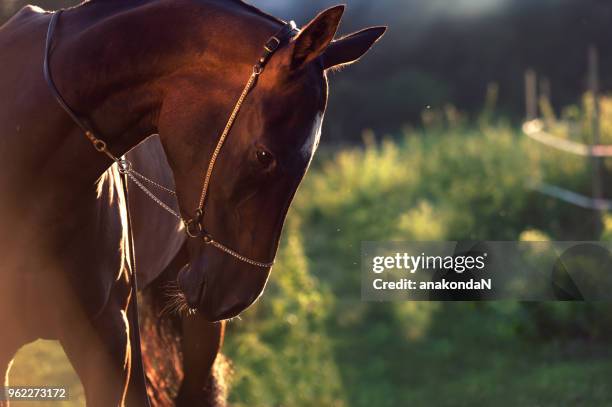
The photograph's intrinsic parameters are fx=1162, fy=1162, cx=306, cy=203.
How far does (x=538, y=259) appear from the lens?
1112cm

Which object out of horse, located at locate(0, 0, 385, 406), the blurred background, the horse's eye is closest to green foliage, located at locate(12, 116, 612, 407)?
the blurred background

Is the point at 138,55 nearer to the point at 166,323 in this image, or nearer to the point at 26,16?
the point at 26,16

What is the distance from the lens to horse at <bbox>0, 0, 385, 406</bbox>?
107 inches

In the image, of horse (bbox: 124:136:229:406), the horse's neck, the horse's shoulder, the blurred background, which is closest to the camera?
the horse's neck

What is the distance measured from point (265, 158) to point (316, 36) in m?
0.30

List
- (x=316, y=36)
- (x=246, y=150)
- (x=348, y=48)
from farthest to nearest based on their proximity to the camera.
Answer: (x=348, y=48) < (x=246, y=150) < (x=316, y=36)

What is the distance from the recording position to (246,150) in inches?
108

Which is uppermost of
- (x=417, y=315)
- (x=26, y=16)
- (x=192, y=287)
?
(x=417, y=315)

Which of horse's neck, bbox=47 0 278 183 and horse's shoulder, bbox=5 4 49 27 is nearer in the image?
horse's neck, bbox=47 0 278 183

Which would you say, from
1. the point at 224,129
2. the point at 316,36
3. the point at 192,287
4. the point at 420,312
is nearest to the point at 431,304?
the point at 420,312

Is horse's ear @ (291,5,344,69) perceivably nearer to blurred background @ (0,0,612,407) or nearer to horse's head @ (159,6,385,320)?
horse's head @ (159,6,385,320)

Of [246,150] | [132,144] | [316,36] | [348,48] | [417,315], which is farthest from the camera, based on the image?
[417,315]

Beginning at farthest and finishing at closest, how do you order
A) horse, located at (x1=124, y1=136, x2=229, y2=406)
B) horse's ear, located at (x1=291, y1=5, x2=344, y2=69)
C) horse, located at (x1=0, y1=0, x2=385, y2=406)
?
horse, located at (x1=124, y1=136, x2=229, y2=406) → horse, located at (x1=0, y1=0, x2=385, y2=406) → horse's ear, located at (x1=291, y1=5, x2=344, y2=69)

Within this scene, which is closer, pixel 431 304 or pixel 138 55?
pixel 138 55
